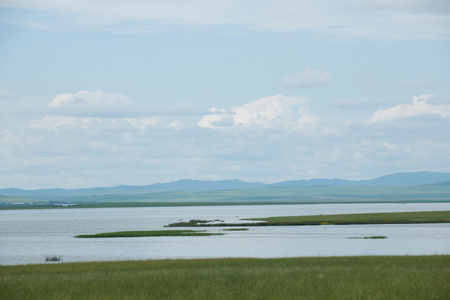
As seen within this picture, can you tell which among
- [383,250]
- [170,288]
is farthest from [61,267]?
[383,250]

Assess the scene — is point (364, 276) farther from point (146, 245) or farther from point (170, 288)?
→ point (146, 245)

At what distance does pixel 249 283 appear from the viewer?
2956cm

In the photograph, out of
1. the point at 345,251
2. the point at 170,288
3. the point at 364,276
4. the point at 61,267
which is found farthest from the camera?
the point at 345,251

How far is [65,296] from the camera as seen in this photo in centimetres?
2669

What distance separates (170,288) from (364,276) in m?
10.1

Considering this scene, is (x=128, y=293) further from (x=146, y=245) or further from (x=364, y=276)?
(x=146, y=245)

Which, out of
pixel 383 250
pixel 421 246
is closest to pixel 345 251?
pixel 383 250

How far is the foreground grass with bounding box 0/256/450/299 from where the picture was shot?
25.8 metres

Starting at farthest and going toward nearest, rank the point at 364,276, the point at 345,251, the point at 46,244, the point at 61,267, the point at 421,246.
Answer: the point at 46,244, the point at 421,246, the point at 345,251, the point at 61,267, the point at 364,276

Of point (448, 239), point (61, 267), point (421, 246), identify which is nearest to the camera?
point (61, 267)

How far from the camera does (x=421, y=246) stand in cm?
6253

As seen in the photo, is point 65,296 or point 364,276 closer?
point 65,296

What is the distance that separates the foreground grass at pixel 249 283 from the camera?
25.8 metres

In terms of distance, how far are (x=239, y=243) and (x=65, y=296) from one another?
47.7 meters
